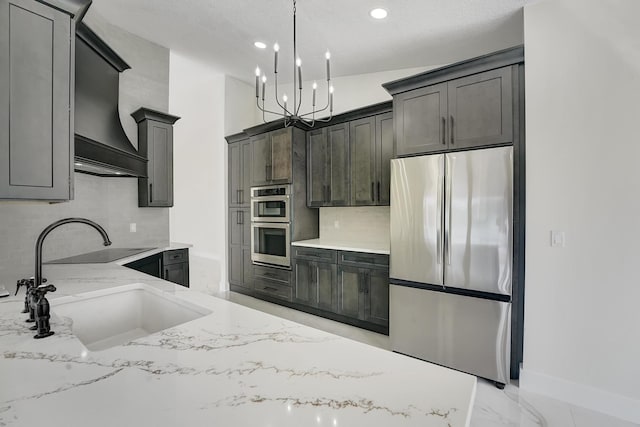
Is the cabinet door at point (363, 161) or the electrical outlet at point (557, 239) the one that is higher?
the cabinet door at point (363, 161)

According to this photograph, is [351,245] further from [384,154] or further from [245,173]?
[245,173]

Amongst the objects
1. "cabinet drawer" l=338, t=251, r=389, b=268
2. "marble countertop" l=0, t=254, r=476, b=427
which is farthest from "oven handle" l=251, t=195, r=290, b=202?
"marble countertop" l=0, t=254, r=476, b=427

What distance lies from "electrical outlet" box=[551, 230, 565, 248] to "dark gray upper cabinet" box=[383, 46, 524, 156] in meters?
0.73

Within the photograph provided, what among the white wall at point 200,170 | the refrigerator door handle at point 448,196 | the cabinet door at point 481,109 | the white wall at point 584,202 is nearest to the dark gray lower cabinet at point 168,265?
the white wall at point 200,170

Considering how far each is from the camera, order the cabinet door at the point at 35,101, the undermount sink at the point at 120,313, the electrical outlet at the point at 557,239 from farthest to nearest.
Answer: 1. the electrical outlet at the point at 557,239
2. the undermount sink at the point at 120,313
3. the cabinet door at the point at 35,101

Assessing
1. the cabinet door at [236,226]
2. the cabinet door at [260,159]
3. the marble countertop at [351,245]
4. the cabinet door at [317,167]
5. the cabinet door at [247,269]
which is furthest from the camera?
the cabinet door at [236,226]

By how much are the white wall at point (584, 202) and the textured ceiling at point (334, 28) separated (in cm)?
55

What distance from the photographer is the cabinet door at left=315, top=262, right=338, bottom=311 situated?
354 cm

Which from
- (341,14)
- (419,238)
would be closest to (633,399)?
(419,238)

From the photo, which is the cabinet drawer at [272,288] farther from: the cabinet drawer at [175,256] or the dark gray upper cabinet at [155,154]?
the dark gray upper cabinet at [155,154]

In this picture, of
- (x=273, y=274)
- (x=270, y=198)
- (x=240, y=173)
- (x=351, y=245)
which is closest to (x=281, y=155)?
(x=270, y=198)

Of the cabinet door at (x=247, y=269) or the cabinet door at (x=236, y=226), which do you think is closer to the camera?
the cabinet door at (x=247, y=269)

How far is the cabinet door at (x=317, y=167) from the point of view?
3920 mm

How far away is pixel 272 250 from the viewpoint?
165 inches
